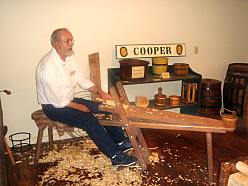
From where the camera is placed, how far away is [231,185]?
3.27ft

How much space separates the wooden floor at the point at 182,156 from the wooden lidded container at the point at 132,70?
28.6 inches

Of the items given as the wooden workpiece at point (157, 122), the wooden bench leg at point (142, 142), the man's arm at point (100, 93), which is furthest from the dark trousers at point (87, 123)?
the man's arm at point (100, 93)

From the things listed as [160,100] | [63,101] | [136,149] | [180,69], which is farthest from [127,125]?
[180,69]

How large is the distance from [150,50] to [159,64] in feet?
0.69

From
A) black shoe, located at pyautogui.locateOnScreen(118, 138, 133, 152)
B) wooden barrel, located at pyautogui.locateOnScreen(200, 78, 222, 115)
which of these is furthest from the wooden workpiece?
wooden barrel, located at pyautogui.locateOnScreen(200, 78, 222, 115)

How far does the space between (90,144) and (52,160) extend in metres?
0.50

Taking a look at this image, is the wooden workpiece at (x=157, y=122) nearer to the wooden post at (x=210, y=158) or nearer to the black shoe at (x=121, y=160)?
the wooden post at (x=210, y=158)

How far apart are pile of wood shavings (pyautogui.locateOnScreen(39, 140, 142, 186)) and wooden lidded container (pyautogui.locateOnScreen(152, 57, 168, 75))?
1.28m

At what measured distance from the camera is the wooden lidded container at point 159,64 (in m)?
3.32

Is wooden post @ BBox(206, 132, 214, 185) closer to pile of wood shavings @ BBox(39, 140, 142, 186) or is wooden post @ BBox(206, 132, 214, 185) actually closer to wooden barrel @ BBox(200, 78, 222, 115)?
pile of wood shavings @ BBox(39, 140, 142, 186)

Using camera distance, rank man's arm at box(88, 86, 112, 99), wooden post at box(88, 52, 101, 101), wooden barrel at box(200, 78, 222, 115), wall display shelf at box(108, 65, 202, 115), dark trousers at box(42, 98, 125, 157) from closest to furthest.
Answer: dark trousers at box(42, 98, 125, 157)
man's arm at box(88, 86, 112, 99)
wooden post at box(88, 52, 101, 101)
wall display shelf at box(108, 65, 202, 115)
wooden barrel at box(200, 78, 222, 115)

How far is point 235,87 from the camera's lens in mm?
3717

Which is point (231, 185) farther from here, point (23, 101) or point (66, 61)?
point (23, 101)

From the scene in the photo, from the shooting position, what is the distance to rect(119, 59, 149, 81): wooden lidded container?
3061 millimetres
